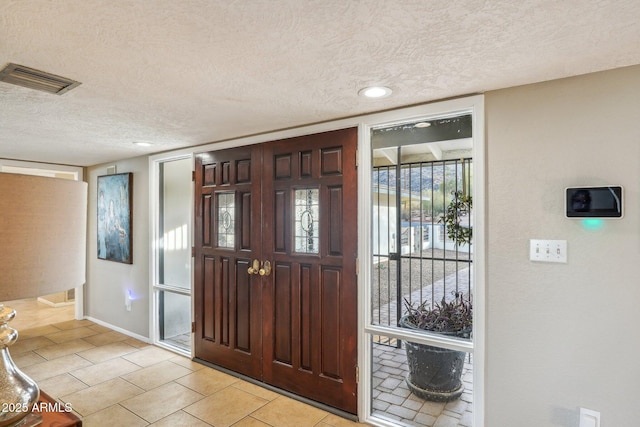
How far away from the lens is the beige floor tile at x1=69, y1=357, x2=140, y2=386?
3111 millimetres

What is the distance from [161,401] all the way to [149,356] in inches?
40.2

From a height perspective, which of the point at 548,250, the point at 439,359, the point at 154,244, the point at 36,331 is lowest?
the point at 36,331

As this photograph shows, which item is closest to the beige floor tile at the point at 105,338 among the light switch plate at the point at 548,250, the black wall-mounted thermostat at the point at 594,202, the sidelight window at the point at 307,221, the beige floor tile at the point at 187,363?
the beige floor tile at the point at 187,363

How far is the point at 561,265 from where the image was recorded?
5.88 feet

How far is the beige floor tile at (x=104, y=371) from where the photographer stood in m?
3.11

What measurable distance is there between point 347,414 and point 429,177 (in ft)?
6.78

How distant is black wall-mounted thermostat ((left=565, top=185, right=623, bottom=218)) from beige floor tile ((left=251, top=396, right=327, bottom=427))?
2075 millimetres

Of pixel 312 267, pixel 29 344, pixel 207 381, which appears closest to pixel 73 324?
pixel 29 344

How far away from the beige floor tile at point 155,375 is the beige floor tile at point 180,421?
1.90 feet

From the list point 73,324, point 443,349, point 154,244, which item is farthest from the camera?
point 73,324

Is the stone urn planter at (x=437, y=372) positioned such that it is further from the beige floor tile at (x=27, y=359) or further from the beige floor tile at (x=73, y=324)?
the beige floor tile at (x=73, y=324)

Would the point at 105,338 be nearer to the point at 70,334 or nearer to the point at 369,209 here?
the point at 70,334

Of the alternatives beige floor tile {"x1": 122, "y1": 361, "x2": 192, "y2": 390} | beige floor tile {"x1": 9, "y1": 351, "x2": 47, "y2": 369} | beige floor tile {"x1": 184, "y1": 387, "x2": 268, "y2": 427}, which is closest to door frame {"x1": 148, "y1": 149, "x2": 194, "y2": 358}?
beige floor tile {"x1": 122, "y1": 361, "x2": 192, "y2": 390}

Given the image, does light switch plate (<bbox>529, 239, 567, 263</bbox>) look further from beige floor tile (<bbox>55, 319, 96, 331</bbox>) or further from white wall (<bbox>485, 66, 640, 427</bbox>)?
beige floor tile (<bbox>55, 319, 96, 331</bbox>)
